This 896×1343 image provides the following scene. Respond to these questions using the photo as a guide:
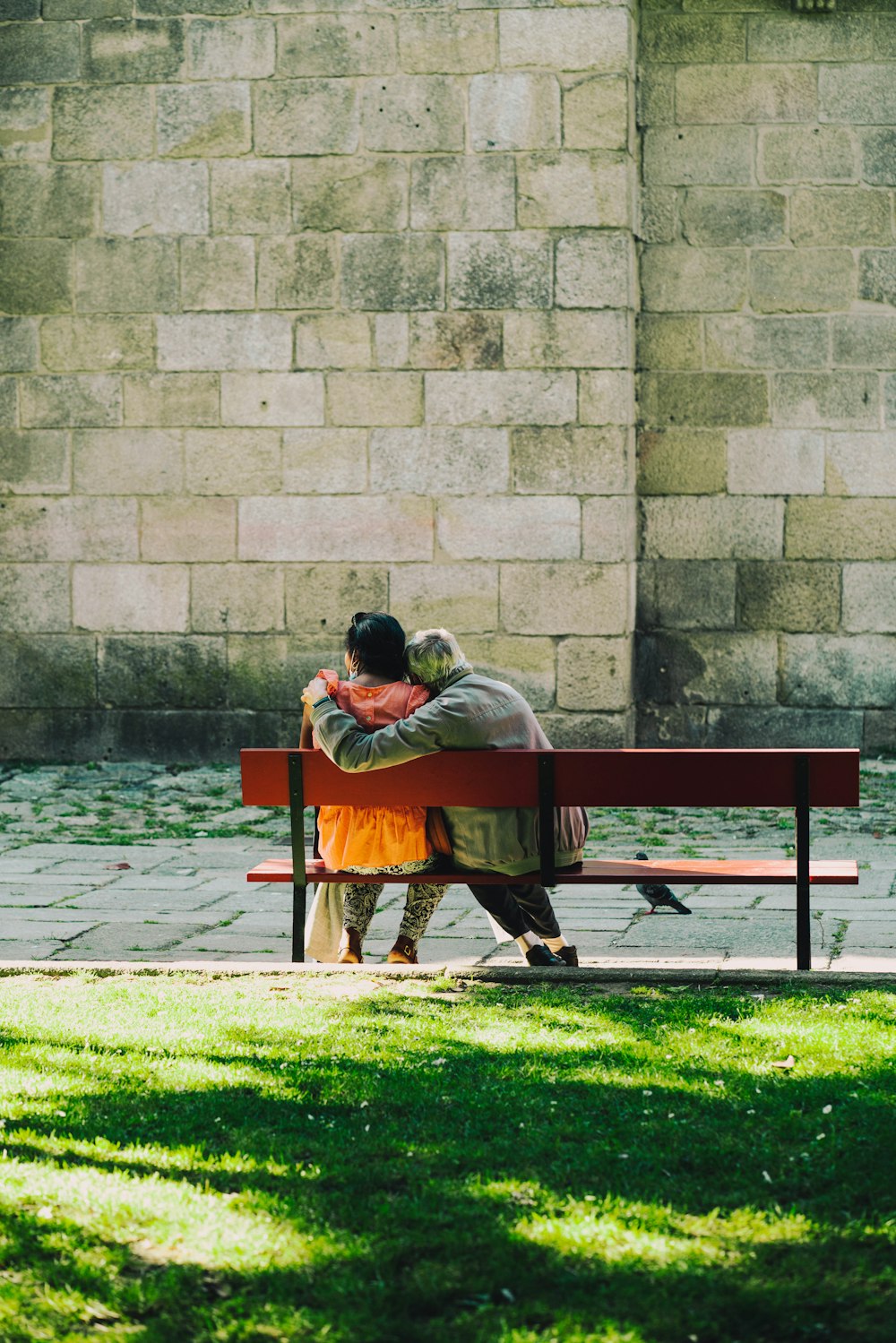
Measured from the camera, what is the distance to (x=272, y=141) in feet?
33.4

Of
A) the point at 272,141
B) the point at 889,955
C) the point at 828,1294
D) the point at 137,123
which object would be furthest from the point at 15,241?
the point at 828,1294

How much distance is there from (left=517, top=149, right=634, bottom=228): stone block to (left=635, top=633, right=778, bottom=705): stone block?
8.86 ft

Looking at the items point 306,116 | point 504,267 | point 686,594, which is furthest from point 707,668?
point 306,116

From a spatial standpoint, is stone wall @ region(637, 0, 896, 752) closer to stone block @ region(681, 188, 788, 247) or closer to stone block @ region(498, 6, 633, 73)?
stone block @ region(681, 188, 788, 247)

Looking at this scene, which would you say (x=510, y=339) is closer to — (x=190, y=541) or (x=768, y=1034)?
(x=190, y=541)

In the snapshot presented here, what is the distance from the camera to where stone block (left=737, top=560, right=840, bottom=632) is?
1048 centimetres

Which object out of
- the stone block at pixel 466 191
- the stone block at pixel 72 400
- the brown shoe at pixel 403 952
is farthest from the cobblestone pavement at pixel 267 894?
the stone block at pixel 466 191

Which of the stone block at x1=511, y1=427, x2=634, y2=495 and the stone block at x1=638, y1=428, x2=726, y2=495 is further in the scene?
the stone block at x1=638, y1=428, x2=726, y2=495

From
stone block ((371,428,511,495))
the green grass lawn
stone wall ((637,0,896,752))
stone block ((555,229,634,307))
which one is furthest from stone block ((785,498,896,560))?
the green grass lawn

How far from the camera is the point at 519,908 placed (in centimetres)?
543

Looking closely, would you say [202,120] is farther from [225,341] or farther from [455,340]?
[455,340]

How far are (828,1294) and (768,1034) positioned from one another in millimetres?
1555

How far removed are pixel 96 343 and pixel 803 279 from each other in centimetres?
456

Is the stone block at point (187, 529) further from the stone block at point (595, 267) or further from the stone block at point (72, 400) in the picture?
the stone block at point (595, 267)
